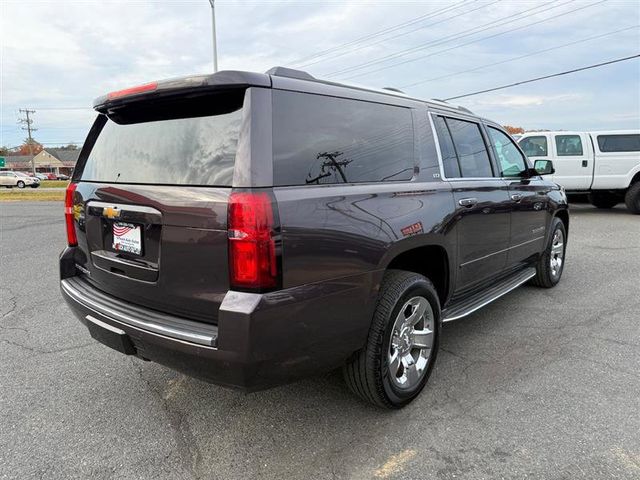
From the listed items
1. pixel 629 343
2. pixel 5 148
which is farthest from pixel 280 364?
pixel 5 148

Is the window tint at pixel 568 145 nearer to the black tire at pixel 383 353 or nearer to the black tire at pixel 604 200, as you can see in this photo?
the black tire at pixel 604 200

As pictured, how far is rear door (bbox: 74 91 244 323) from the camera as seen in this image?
219 cm

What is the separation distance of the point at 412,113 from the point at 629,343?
2.65 metres

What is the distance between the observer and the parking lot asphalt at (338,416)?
238 centimetres

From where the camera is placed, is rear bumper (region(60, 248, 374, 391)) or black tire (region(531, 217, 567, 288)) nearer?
rear bumper (region(60, 248, 374, 391))

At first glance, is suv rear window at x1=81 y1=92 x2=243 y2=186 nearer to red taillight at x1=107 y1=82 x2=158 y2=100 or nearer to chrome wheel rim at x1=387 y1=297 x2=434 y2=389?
red taillight at x1=107 y1=82 x2=158 y2=100

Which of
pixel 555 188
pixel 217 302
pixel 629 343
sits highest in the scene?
pixel 555 188

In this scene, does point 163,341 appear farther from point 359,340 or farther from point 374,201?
point 374,201

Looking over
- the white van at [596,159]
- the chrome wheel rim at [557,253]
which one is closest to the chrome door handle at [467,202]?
the chrome wheel rim at [557,253]

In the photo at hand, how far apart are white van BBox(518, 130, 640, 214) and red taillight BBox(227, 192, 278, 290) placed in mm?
11749

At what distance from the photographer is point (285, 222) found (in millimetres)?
2117

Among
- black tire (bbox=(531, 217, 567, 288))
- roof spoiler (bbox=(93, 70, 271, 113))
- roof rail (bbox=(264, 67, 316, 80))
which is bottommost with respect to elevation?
black tire (bbox=(531, 217, 567, 288))

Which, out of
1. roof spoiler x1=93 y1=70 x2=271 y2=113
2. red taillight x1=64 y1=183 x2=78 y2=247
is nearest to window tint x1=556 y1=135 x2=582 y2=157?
roof spoiler x1=93 y1=70 x2=271 y2=113

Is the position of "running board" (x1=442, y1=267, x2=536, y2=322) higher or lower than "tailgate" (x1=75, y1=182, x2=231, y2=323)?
lower
